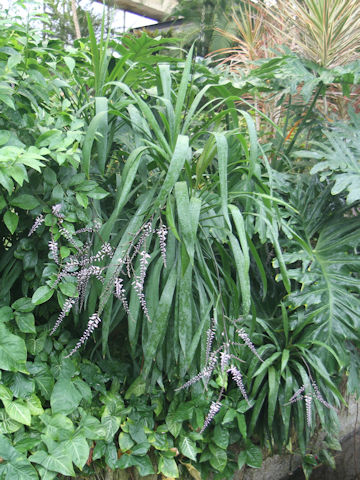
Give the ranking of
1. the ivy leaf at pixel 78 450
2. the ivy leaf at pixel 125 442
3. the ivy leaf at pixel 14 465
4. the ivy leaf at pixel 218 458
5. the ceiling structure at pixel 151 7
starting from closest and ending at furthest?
the ivy leaf at pixel 14 465 < the ivy leaf at pixel 78 450 < the ivy leaf at pixel 125 442 < the ivy leaf at pixel 218 458 < the ceiling structure at pixel 151 7

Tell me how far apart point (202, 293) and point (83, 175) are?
527mm

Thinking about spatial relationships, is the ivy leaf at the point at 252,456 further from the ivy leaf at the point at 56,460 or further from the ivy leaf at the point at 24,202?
the ivy leaf at the point at 24,202

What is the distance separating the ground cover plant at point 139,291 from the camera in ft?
4.19

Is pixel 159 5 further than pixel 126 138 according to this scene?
Yes

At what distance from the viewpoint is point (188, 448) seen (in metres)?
1.54

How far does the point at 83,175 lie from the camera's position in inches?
55.6

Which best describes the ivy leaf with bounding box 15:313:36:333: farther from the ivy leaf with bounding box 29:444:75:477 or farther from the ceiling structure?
the ceiling structure

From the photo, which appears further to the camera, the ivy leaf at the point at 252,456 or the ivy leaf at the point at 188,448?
the ivy leaf at the point at 252,456

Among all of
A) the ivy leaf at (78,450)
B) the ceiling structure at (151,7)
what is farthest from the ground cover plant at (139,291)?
the ceiling structure at (151,7)

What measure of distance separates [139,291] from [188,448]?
2.09ft

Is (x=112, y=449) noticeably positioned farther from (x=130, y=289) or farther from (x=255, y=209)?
(x=255, y=209)

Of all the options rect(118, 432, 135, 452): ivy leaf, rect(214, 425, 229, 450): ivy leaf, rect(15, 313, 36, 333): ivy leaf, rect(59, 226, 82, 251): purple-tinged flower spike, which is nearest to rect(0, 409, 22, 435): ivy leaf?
rect(15, 313, 36, 333): ivy leaf

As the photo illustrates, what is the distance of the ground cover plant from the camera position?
128 cm

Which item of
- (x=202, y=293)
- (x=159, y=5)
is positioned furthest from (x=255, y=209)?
(x=159, y=5)
